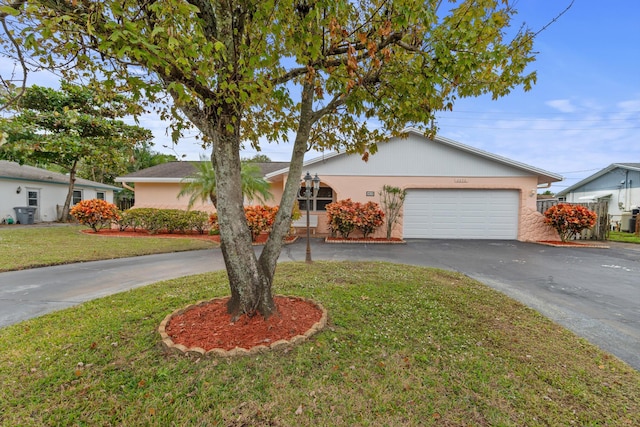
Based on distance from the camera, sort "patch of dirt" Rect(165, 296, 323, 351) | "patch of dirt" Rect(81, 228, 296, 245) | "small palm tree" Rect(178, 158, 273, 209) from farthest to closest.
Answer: "patch of dirt" Rect(81, 228, 296, 245)
"small palm tree" Rect(178, 158, 273, 209)
"patch of dirt" Rect(165, 296, 323, 351)

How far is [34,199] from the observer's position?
17.8 meters

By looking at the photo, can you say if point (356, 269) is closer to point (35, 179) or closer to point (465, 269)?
point (465, 269)

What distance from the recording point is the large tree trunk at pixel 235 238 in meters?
3.13

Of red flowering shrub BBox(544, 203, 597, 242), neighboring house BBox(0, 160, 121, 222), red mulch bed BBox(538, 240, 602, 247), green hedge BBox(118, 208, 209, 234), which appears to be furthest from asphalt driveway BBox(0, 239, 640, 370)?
neighboring house BBox(0, 160, 121, 222)

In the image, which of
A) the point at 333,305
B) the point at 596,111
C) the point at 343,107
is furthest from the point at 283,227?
the point at 596,111

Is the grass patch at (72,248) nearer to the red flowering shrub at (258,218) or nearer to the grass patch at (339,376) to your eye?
the red flowering shrub at (258,218)

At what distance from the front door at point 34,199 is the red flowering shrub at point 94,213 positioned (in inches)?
327

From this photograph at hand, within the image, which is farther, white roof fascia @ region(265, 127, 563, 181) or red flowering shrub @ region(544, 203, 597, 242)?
white roof fascia @ region(265, 127, 563, 181)

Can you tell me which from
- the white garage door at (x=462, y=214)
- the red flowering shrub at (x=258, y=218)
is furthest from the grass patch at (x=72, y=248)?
the white garage door at (x=462, y=214)

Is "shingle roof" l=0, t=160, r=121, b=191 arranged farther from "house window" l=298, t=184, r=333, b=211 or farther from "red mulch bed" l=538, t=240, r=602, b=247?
"red mulch bed" l=538, t=240, r=602, b=247

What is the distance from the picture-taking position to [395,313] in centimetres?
394

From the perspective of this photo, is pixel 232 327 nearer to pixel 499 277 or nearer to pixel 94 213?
pixel 499 277

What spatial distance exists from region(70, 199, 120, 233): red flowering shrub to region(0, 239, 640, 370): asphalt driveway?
6.30 metres

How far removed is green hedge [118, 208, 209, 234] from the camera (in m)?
12.6
